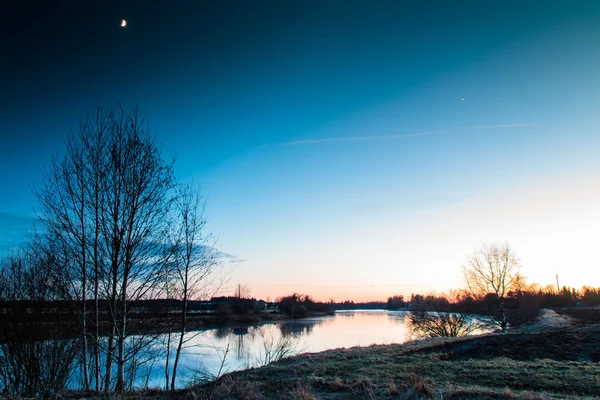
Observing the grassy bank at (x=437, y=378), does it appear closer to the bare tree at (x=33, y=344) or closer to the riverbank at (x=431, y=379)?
the riverbank at (x=431, y=379)

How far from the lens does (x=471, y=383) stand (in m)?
7.18

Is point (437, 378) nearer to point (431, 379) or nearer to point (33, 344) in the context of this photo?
point (431, 379)

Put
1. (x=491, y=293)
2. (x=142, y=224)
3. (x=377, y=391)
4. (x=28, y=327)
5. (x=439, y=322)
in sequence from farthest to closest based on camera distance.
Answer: (x=491, y=293)
(x=439, y=322)
(x=28, y=327)
(x=142, y=224)
(x=377, y=391)

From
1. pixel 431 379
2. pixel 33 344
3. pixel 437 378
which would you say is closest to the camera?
pixel 431 379

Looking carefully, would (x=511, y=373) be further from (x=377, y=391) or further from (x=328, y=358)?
(x=328, y=358)

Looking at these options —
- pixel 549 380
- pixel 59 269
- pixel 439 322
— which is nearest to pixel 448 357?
pixel 549 380

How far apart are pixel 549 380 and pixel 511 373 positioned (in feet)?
2.93

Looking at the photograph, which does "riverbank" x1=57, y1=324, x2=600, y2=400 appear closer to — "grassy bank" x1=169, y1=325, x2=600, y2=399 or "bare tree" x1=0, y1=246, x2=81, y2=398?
"grassy bank" x1=169, y1=325, x2=600, y2=399

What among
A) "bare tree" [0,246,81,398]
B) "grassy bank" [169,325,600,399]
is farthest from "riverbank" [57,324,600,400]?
"bare tree" [0,246,81,398]

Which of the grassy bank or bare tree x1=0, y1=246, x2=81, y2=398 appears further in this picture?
bare tree x1=0, y1=246, x2=81, y2=398

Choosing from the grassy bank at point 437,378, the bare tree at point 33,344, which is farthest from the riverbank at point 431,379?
the bare tree at point 33,344

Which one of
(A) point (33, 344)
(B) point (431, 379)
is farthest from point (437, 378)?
(A) point (33, 344)

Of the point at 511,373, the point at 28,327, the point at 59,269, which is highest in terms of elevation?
the point at 59,269

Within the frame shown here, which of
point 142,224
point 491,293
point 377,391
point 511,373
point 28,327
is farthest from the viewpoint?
point 491,293
